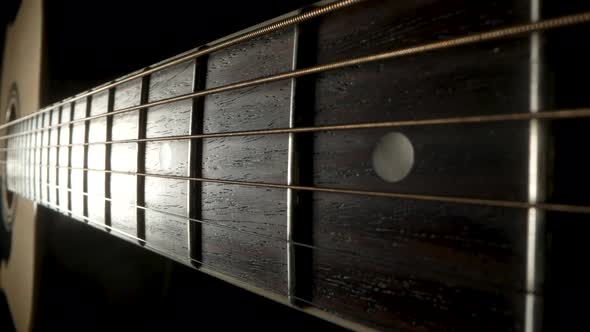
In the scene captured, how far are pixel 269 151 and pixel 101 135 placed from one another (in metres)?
0.56

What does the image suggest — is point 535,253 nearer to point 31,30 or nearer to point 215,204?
point 215,204

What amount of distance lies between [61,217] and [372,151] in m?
1.37

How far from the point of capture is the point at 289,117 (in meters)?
0.45

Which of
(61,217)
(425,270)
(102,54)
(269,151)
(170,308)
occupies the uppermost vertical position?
(102,54)

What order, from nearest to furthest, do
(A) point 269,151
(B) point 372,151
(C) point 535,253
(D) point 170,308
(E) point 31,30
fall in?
(C) point 535,253 < (B) point 372,151 < (A) point 269,151 < (D) point 170,308 < (E) point 31,30

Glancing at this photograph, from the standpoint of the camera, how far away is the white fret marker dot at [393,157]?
Answer: 344mm

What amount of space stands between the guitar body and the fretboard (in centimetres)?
104

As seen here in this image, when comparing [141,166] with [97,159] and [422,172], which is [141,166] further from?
[422,172]

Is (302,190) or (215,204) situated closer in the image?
(302,190)

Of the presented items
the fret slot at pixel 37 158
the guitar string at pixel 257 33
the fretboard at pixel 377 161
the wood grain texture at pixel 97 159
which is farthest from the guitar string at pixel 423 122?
the fret slot at pixel 37 158

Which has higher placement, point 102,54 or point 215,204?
point 102,54

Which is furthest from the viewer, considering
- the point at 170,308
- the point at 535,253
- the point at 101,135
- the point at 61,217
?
the point at 61,217

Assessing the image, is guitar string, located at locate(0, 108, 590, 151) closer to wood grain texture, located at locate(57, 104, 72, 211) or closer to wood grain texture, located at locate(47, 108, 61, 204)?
wood grain texture, located at locate(57, 104, 72, 211)

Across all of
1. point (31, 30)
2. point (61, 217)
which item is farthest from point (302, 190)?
point (31, 30)
